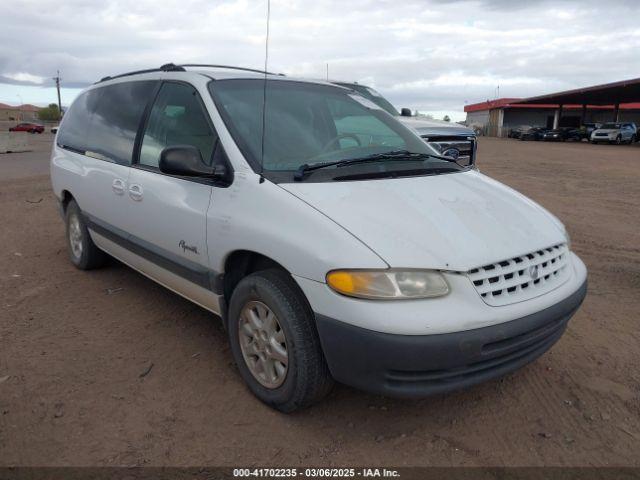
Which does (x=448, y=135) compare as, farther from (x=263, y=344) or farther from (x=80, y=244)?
(x=263, y=344)

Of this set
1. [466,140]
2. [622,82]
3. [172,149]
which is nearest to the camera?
[172,149]

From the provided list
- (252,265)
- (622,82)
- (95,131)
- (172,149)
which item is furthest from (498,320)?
(622,82)

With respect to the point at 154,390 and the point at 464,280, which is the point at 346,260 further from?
the point at 154,390

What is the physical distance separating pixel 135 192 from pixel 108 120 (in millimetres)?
1095

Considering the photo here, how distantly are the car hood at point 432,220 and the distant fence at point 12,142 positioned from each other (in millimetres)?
25410

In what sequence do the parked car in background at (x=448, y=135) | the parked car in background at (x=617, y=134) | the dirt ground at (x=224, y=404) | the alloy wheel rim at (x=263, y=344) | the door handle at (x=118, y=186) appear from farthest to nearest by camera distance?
the parked car in background at (x=617, y=134) < the parked car in background at (x=448, y=135) < the door handle at (x=118, y=186) < the alloy wheel rim at (x=263, y=344) < the dirt ground at (x=224, y=404)

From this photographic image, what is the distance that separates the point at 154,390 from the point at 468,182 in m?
2.25

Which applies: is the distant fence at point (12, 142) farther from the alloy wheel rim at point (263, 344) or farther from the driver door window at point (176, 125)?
the alloy wheel rim at point (263, 344)

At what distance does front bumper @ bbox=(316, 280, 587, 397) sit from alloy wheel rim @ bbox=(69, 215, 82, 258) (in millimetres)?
3508

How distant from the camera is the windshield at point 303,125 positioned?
3.09 meters

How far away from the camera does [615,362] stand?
339 centimetres

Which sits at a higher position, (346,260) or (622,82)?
(622,82)

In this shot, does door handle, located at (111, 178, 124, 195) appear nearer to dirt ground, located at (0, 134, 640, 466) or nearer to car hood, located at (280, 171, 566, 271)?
dirt ground, located at (0, 134, 640, 466)

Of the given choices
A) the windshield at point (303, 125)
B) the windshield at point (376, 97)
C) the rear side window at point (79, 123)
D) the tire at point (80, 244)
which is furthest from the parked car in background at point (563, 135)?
the tire at point (80, 244)
